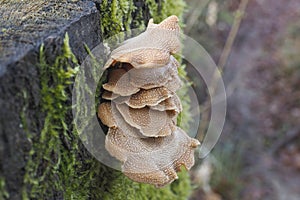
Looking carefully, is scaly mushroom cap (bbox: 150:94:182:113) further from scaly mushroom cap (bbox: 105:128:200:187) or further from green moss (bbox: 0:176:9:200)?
green moss (bbox: 0:176:9:200)

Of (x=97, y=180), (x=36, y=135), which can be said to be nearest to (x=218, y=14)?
(x=97, y=180)

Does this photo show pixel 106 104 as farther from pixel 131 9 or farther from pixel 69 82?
pixel 131 9

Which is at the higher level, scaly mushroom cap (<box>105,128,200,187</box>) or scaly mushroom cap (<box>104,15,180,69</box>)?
scaly mushroom cap (<box>104,15,180,69</box>)

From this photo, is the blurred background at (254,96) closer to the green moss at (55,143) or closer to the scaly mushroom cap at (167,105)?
the scaly mushroom cap at (167,105)

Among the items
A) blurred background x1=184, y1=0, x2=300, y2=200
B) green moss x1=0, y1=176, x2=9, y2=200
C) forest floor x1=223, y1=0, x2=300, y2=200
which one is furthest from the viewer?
forest floor x1=223, y1=0, x2=300, y2=200

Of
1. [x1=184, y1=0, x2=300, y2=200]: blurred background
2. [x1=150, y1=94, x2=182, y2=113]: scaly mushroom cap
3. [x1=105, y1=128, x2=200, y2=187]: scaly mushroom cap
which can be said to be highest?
[x1=150, y1=94, x2=182, y2=113]: scaly mushroom cap

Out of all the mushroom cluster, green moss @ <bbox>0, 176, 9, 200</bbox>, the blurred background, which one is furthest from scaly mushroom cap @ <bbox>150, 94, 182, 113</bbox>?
the blurred background

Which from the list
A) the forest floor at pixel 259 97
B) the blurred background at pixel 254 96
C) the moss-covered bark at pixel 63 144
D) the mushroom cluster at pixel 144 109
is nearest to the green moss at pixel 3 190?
the moss-covered bark at pixel 63 144

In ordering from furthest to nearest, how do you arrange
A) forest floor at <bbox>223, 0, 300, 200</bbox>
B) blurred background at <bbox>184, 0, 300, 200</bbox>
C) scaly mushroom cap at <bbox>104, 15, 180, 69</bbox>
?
forest floor at <bbox>223, 0, 300, 200</bbox>
blurred background at <bbox>184, 0, 300, 200</bbox>
scaly mushroom cap at <bbox>104, 15, 180, 69</bbox>
